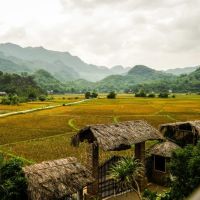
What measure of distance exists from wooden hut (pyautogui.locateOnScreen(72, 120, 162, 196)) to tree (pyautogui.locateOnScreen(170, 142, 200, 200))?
4251 millimetres

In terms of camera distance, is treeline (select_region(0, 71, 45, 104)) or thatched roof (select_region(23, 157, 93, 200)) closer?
thatched roof (select_region(23, 157, 93, 200))

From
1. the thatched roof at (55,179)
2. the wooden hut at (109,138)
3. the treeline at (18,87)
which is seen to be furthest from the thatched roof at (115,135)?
the treeline at (18,87)

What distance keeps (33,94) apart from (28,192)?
341 ft

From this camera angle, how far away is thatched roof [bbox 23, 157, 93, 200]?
12484 millimetres

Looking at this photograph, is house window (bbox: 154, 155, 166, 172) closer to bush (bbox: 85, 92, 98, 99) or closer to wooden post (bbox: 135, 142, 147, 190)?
wooden post (bbox: 135, 142, 147, 190)

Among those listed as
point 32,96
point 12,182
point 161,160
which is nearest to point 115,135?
point 161,160

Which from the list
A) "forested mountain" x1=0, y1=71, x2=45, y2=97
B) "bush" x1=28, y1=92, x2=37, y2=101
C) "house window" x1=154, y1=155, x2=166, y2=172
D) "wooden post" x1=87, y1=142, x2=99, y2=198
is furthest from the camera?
"forested mountain" x1=0, y1=71, x2=45, y2=97

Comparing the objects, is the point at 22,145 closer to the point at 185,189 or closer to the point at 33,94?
the point at 185,189

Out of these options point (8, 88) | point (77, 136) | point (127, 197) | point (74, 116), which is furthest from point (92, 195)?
point (8, 88)

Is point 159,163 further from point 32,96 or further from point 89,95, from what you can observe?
point 89,95

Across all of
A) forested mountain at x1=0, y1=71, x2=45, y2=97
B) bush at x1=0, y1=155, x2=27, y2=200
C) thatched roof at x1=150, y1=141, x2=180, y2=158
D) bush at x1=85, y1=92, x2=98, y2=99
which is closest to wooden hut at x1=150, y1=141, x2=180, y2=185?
thatched roof at x1=150, y1=141, x2=180, y2=158

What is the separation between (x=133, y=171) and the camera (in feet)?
49.0

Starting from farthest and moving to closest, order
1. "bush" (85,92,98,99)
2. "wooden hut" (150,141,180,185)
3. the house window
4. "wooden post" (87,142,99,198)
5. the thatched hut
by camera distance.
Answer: "bush" (85,92,98,99) < the thatched hut < the house window < "wooden hut" (150,141,180,185) < "wooden post" (87,142,99,198)

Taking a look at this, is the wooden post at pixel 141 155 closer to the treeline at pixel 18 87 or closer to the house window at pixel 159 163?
the house window at pixel 159 163
